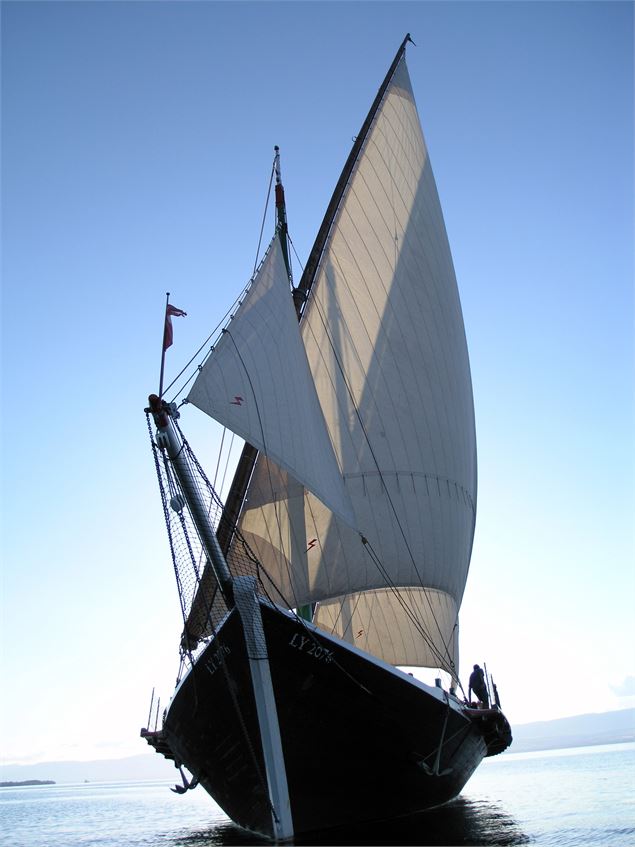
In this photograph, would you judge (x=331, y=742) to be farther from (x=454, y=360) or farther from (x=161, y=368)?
(x=454, y=360)

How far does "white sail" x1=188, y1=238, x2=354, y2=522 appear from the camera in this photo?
46.8ft

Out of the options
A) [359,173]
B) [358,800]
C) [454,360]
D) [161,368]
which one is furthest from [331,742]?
[359,173]

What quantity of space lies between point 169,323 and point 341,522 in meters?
8.39

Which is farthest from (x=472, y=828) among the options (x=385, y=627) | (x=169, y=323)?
(x=169, y=323)

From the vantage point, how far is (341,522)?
839 inches

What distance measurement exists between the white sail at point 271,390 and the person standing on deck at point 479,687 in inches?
518

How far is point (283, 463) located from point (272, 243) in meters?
7.32

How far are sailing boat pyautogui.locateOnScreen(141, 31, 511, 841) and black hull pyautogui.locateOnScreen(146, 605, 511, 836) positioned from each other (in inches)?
1.9

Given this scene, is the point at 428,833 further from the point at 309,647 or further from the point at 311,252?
the point at 311,252

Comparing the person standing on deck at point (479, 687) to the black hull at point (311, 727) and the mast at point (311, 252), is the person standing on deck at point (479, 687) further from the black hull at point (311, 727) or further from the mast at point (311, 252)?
the mast at point (311, 252)

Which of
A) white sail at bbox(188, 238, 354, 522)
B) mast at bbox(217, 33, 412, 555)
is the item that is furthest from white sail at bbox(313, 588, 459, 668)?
white sail at bbox(188, 238, 354, 522)

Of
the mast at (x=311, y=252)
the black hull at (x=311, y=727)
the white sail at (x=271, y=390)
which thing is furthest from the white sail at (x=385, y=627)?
the white sail at (x=271, y=390)

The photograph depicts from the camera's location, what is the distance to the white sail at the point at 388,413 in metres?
21.0

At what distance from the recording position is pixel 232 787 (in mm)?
17328
